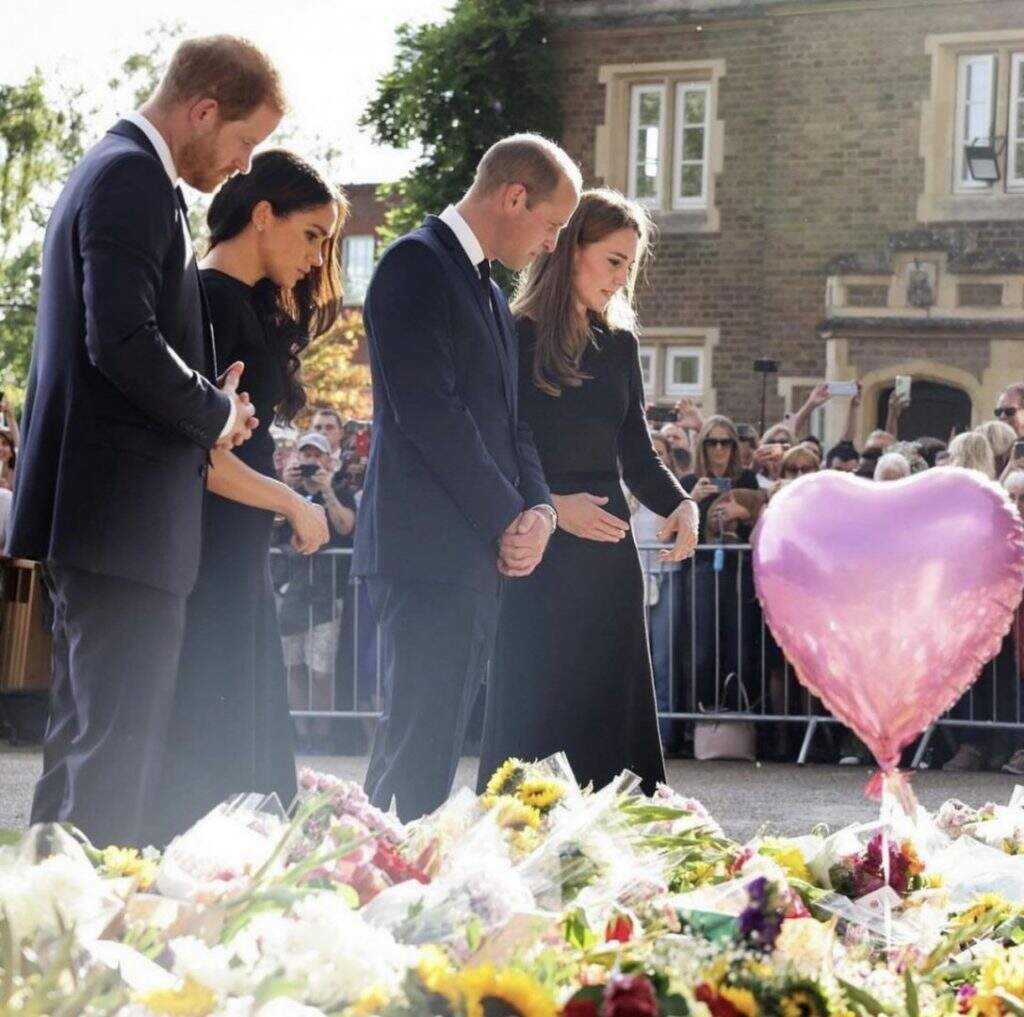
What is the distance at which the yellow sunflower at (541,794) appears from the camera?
139 inches

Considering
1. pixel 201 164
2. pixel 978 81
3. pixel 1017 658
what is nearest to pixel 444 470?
pixel 201 164

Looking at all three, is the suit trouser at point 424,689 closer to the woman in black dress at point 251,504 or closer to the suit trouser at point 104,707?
the woman in black dress at point 251,504

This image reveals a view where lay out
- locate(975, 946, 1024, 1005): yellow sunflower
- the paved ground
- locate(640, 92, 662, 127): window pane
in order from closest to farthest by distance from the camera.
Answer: locate(975, 946, 1024, 1005): yellow sunflower → the paved ground → locate(640, 92, 662, 127): window pane

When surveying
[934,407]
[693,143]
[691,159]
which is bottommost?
[934,407]

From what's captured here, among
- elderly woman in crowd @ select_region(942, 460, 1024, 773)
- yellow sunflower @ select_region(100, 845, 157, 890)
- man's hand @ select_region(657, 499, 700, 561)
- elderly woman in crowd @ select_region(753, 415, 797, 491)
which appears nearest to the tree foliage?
elderly woman in crowd @ select_region(753, 415, 797, 491)

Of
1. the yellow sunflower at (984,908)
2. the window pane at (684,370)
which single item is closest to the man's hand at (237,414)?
the yellow sunflower at (984,908)

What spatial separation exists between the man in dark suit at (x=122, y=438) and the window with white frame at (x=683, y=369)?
71.3 ft

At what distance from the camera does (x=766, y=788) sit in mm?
9664

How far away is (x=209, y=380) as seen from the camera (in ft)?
13.7

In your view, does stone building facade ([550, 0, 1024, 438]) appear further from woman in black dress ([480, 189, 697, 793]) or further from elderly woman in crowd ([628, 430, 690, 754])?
woman in black dress ([480, 189, 697, 793])

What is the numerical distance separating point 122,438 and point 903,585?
152 centimetres

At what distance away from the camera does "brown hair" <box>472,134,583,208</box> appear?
493 centimetres

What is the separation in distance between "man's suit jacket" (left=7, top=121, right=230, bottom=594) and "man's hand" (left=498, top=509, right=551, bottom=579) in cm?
103

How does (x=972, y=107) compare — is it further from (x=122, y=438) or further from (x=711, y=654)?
(x=122, y=438)
